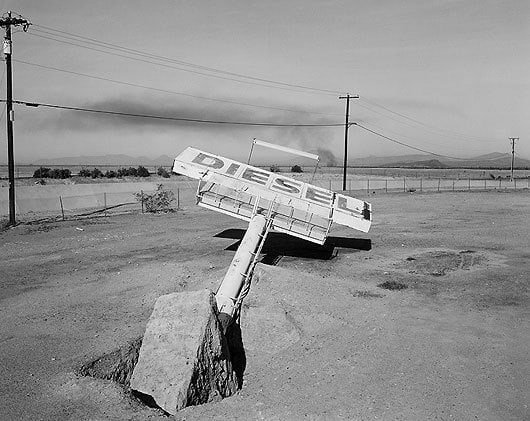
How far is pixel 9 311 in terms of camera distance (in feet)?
46.9

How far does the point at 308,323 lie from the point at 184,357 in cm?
487

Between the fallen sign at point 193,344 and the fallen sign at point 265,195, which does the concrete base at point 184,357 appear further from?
the fallen sign at point 265,195

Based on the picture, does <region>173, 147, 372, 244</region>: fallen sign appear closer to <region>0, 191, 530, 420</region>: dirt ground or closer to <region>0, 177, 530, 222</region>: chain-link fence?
<region>0, 191, 530, 420</region>: dirt ground

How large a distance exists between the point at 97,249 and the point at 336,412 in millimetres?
16803

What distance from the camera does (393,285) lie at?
17.3 meters

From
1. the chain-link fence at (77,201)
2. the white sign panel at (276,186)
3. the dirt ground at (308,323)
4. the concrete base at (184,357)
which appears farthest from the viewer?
the chain-link fence at (77,201)

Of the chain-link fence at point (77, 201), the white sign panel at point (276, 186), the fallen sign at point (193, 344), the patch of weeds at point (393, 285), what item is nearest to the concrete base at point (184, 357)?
the fallen sign at point (193, 344)

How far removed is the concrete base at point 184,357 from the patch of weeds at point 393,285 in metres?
8.43

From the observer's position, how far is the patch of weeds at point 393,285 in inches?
670

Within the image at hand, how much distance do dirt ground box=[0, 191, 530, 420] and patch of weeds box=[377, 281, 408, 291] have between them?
0.57ft

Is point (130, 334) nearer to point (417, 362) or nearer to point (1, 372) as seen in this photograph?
point (1, 372)

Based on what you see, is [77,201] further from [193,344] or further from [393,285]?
[193,344]

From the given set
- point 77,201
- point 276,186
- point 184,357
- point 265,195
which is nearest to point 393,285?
point 265,195

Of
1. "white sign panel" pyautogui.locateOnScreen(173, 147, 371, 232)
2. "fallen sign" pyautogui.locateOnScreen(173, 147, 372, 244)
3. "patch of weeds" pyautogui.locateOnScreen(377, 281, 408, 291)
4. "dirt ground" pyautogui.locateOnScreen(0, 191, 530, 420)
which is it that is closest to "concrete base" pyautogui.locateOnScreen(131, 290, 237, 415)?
"dirt ground" pyautogui.locateOnScreen(0, 191, 530, 420)
